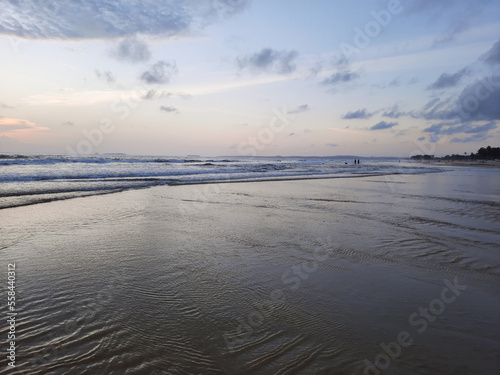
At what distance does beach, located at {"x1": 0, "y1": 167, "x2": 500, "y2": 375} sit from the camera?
2.96m

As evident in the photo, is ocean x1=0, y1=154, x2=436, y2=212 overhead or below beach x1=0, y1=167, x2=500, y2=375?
overhead

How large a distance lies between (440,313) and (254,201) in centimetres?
1005

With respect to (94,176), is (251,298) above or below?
below

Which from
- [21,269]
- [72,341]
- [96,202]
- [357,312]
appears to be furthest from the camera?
[96,202]

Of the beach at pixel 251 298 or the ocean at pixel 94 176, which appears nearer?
the beach at pixel 251 298

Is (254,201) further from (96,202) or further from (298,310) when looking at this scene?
(298,310)

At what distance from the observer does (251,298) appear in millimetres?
4207

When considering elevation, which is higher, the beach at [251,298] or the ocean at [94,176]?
the ocean at [94,176]

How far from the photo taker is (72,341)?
3137mm

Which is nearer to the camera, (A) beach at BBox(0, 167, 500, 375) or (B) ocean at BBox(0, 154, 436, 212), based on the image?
(A) beach at BBox(0, 167, 500, 375)

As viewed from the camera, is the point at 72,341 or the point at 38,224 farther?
the point at 38,224

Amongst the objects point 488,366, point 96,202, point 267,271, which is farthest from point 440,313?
point 96,202

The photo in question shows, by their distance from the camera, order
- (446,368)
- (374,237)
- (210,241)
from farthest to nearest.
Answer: (374,237), (210,241), (446,368)

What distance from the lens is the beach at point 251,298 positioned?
296 cm
